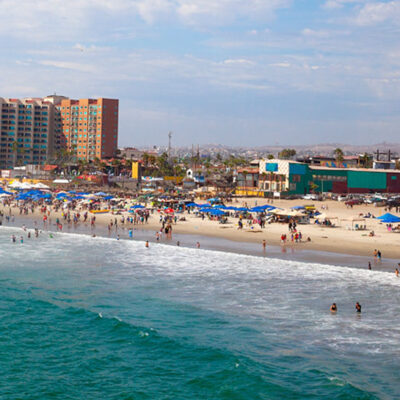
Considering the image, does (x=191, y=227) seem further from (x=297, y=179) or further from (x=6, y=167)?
(x=6, y=167)

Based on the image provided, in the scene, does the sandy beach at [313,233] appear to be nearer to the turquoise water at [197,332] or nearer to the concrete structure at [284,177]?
the turquoise water at [197,332]

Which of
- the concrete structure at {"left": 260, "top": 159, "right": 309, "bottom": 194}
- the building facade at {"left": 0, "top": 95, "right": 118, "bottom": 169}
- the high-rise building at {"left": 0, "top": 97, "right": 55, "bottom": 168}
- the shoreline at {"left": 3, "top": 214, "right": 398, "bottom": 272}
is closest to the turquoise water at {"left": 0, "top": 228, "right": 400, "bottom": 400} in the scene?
the shoreline at {"left": 3, "top": 214, "right": 398, "bottom": 272}

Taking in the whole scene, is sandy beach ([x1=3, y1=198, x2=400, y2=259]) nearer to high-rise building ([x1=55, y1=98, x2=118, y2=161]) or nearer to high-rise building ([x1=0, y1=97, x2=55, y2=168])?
high-rise building ([x1=0, y1=97, x2=55, y2=168])

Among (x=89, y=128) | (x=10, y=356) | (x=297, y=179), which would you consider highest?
(x=89, y=128)

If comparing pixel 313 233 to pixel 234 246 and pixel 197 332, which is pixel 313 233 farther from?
pixel 197 332

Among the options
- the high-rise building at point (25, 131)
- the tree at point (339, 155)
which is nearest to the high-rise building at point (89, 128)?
the high-rise building at point (25, 131)

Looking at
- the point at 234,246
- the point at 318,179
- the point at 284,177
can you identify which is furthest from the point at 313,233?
the point at 318,179

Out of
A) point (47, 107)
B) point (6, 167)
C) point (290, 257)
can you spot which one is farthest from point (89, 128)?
point (290, 257)
